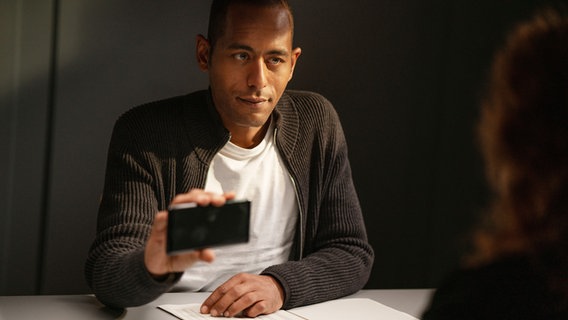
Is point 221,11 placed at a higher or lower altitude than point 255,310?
higher

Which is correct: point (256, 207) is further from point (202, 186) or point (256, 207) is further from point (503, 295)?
point (503, 295)

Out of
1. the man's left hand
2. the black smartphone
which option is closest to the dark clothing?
the black smartphone

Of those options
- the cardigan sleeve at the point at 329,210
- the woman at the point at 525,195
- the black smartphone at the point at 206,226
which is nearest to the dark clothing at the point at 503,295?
the woman at the point at 525,195

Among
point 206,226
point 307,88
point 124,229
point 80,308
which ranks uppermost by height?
point 307,88

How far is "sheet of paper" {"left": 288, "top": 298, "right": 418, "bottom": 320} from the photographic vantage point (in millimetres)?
1670

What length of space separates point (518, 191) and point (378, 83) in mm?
2029

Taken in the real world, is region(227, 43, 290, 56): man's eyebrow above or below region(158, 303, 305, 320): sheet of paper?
above

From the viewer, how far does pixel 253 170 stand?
2.00m

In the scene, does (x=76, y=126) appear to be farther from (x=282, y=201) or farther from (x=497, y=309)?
(x=497, y=309)

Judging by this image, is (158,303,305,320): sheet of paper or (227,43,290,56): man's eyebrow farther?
(227,43,290,56): man's eyebrow

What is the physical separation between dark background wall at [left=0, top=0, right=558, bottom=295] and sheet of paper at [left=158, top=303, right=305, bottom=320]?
43.9 inches

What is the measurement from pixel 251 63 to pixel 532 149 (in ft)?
3.38

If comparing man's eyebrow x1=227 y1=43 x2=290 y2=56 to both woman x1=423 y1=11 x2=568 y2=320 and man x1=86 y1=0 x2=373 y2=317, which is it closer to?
man x1=86 y1=0 x2=373 y2=317

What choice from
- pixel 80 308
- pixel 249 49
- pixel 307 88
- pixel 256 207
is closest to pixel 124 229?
pixel 80 308
